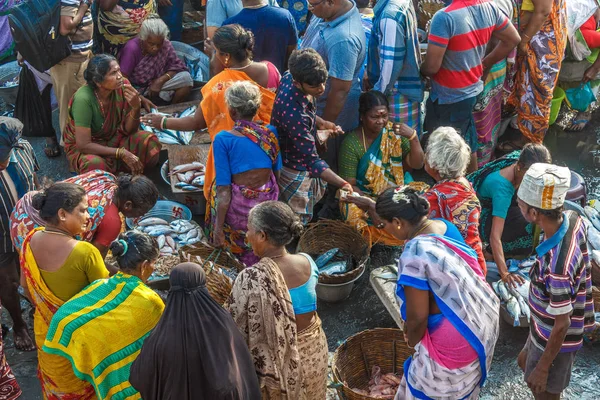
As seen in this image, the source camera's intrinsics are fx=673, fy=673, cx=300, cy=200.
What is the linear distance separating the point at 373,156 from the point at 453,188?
1.40m

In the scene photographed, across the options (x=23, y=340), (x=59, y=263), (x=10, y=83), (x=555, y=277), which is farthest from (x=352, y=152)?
(x=10, y=83)

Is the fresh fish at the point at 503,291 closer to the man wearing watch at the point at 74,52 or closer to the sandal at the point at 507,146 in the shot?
the sandal at the point at 507,146

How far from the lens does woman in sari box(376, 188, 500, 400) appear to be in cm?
317

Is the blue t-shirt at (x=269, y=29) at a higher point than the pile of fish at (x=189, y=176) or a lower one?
higher

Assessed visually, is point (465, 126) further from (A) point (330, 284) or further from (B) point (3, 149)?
(B) point (3, 149)

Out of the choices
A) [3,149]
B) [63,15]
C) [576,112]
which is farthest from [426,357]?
[576,112]

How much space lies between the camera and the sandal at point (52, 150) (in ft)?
22.3

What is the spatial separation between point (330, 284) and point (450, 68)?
212 cm

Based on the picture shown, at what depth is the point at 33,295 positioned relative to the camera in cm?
368

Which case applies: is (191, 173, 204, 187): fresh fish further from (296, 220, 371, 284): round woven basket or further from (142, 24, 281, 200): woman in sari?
(296, 220, 371, 284): round woven basket

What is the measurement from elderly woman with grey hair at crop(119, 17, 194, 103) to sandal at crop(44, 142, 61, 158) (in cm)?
101

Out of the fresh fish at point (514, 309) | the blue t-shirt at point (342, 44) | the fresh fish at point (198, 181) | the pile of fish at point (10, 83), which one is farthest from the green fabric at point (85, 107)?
the fresh fish at point (514, 309)

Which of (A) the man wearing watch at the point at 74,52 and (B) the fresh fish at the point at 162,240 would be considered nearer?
(B) the fresh fish at the point at 162,240

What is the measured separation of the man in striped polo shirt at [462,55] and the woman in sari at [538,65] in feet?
1.59
